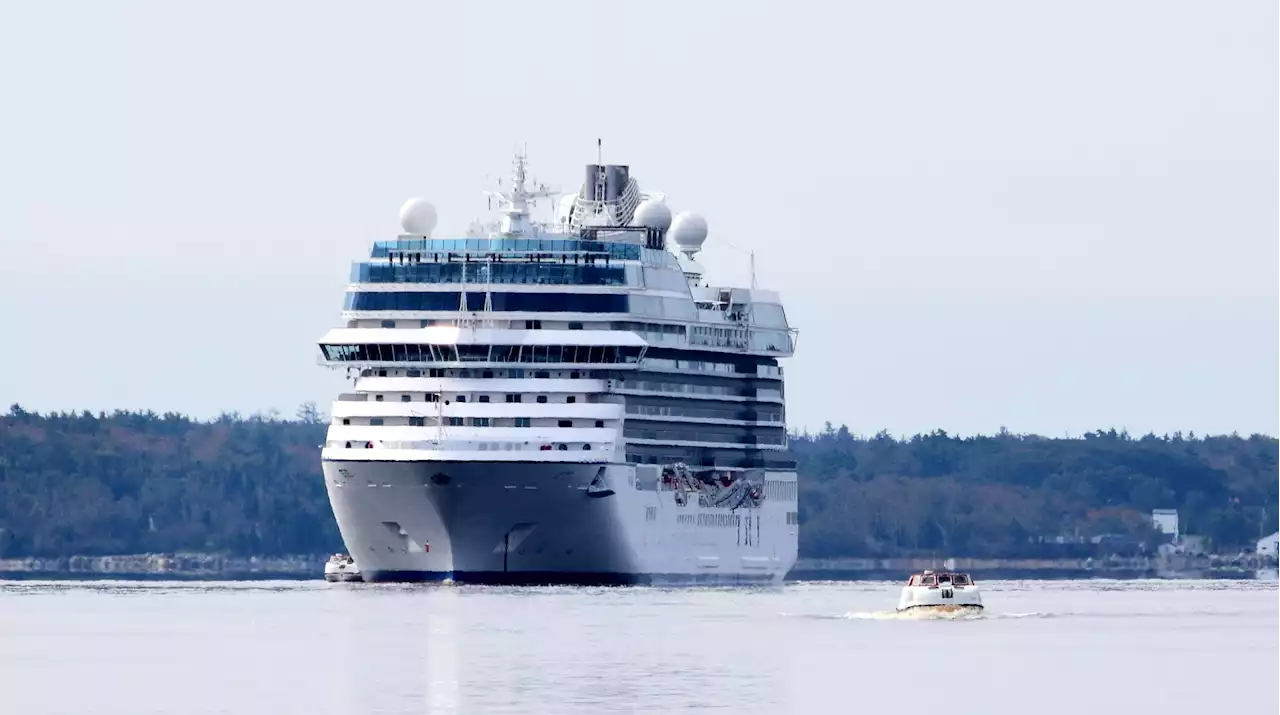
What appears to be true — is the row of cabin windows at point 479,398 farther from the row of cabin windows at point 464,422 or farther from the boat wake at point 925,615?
the boat wake at point 925,615

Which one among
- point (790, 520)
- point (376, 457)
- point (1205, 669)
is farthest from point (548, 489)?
point (1205, 669)

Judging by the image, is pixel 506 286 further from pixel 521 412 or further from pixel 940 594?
pixel 940 594

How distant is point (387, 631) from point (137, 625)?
38.1ft

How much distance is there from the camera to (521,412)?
150625mm

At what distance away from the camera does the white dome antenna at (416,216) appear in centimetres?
16150

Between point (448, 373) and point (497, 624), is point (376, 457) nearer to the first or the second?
point (448, 373)

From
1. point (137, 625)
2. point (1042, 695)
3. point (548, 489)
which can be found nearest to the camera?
point (1042, 695)

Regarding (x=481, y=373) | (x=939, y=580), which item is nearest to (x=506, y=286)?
(x=481, y=373)

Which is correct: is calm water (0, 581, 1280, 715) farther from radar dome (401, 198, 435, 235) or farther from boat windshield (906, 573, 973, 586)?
radar dome (401, 198, 435, 235)

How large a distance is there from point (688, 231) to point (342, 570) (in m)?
22.7

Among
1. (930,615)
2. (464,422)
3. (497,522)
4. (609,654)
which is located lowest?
(609,654)

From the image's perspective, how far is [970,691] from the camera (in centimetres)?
9300

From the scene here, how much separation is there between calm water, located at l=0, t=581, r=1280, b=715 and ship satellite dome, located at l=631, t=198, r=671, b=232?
23459 mm

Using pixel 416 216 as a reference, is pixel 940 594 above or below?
below
